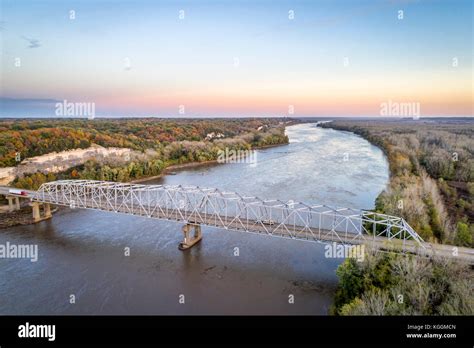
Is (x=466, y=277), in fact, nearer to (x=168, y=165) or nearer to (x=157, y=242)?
(x=157, y=242)

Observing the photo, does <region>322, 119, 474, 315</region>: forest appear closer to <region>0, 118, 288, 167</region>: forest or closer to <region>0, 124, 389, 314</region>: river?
<region>0, 124, 389, 314</region>: river

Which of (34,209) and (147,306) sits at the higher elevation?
(34,209)

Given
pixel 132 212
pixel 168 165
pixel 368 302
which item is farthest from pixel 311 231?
pixel 168 165

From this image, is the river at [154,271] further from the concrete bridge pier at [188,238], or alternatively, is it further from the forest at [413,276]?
the forest at [413,276]

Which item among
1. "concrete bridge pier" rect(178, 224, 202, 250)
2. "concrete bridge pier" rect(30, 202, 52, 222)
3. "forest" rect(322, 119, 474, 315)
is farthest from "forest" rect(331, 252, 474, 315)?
"concrete bridge pier" rect(30, 202, 52, 222)

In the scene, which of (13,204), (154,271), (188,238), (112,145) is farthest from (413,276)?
(112,145)

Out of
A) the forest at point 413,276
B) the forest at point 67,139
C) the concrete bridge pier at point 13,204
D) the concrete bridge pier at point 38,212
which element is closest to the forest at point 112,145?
the forest at point 67,139

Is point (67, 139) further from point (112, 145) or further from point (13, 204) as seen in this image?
point (13, 204)
